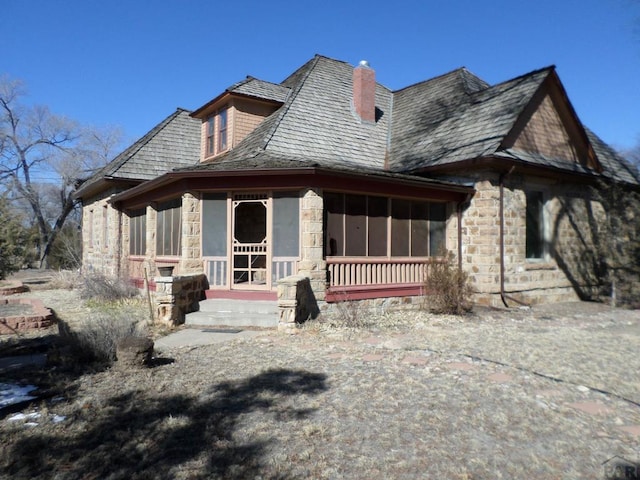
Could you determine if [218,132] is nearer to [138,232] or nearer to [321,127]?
[321,127]

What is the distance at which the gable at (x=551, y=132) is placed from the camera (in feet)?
41.6

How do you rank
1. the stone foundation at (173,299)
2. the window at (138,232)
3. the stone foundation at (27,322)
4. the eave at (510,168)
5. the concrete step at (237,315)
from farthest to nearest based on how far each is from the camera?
the window at (138,232), the eave at (510,168), the concrete step at (237,315), the stone foundation at (173,299), the stone foundation at (27,322)

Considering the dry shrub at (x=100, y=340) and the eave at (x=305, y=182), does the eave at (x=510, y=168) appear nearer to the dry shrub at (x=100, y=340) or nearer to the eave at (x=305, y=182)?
the eave at (x=305, y=182)

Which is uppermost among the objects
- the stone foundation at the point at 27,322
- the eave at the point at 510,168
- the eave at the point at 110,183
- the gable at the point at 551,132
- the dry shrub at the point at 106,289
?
the gable at the point at 551,132

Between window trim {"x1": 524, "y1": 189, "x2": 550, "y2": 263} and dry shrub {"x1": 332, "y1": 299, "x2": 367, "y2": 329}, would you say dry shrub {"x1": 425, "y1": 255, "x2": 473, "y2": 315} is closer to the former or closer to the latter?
dry shrub {"x1": 332, "y1": 299, "x2": 367, "y2": 329}

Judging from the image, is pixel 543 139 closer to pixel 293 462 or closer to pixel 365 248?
pixel 365 248

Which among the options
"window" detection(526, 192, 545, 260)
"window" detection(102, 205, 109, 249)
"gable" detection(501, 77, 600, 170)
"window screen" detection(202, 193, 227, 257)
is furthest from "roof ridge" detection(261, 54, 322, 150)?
"window" detection(102, 205, 109, 249)

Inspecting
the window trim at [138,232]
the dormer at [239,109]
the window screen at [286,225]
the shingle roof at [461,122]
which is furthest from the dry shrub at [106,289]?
the shingle roof at [461,122]

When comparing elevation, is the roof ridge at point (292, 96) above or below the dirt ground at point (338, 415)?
above

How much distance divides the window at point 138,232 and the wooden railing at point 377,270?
23.4 feet

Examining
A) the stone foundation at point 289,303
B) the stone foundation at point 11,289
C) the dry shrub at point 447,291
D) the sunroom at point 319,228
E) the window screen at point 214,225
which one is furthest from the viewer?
the stone foundation at point 11,289

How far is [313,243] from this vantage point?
9.98 m

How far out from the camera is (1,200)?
7477 mm

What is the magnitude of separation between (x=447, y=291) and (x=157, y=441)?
26.2ft
